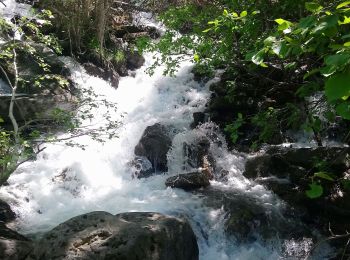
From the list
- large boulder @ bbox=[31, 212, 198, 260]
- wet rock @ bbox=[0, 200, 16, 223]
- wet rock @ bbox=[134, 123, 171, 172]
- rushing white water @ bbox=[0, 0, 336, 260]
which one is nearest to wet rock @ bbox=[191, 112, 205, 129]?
rushing white water @ bbox=[0, 0, 336, 260]

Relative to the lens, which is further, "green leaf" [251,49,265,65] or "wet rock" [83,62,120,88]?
"wet rock" [83,62,120,88]

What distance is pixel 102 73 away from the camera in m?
12.3

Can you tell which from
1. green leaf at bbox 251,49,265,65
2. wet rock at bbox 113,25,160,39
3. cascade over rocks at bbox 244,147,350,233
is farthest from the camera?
wet rock at bbox 113,25,160,39

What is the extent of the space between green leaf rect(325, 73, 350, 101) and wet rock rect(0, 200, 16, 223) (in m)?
6.53

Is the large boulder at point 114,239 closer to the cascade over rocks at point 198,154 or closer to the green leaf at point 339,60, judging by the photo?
the green leaf at point 339,60

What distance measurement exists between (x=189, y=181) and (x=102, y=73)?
5.96m

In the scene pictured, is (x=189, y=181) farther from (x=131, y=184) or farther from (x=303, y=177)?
(x=303, y=177)

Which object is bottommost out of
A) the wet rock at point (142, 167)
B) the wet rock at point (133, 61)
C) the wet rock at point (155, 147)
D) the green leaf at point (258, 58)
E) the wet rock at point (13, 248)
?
the wet rock at point (13, 248)

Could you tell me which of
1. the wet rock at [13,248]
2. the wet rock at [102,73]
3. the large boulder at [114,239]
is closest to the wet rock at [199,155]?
the large boulder at [114,239]

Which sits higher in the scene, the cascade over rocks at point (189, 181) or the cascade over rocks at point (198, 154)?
the cascade over rocks at point (198, 154)

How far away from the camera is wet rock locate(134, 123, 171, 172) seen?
9.22 meters

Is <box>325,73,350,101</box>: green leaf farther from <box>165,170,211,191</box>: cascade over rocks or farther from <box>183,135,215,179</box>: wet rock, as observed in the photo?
<box>183,135,215,179</box>: wet rock

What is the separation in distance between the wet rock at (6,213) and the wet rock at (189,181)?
3022 mm

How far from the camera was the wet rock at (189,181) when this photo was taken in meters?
7.80
